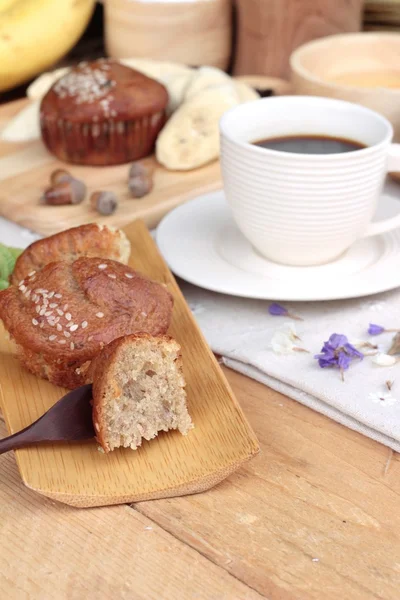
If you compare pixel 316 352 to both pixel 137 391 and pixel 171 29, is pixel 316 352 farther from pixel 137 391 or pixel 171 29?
pixel 171 29

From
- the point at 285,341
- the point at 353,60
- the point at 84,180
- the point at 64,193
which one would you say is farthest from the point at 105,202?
the point at 353,60

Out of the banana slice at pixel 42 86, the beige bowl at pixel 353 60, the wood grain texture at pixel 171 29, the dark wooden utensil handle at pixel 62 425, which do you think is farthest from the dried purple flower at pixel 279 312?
the wood grain texture at pixel 171 29

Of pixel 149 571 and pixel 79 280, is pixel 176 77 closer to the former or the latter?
pixel 79 280

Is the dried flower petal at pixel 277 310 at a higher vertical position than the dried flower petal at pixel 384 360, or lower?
lower

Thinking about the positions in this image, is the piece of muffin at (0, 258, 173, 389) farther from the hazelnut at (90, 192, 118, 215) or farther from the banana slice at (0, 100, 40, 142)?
the banana slice at (0, 100, 40, 142)

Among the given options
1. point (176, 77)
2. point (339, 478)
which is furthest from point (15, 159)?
point (339, 478)

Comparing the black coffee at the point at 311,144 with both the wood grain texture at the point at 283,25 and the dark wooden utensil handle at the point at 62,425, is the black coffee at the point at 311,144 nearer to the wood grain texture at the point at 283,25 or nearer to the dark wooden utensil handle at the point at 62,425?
the dark wooden utensil handle at the point at 62,425
